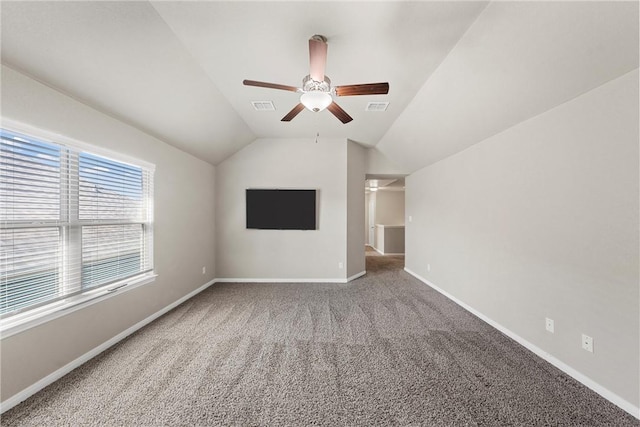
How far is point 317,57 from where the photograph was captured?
5.55ft

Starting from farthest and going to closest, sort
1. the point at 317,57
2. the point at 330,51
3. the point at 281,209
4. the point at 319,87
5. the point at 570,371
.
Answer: the point at 281,209, the point at 330,51, the point at 570,371, the point at 319,87, the point at 317,57

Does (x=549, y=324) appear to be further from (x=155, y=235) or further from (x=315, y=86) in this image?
(x=155, y=235)

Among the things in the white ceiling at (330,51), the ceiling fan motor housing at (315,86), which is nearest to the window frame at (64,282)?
the white ceiling at (330,51)

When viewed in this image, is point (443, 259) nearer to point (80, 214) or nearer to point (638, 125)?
point (638, 125)

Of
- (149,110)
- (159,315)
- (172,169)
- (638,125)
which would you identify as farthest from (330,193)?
(638,125)

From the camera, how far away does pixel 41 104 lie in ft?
5.76

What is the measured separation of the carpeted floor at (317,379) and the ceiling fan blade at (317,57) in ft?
8.10

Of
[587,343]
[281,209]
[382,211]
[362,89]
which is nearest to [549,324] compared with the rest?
[587,343]

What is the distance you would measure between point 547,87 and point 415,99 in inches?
49.8

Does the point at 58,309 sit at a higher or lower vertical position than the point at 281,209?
lower

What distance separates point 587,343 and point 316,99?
2.94 meters

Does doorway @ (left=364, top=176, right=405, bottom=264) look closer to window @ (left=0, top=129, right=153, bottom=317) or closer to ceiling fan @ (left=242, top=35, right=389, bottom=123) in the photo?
ceiling fan @ (left=242, top=35, right=389, bottom=123)

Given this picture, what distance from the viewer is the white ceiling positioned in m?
1.48

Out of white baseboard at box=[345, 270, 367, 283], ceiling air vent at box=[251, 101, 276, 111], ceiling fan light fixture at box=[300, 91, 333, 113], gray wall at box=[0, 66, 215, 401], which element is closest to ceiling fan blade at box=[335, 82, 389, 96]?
ceiling fan light fixture at box=[300, 91, 333, 113]
